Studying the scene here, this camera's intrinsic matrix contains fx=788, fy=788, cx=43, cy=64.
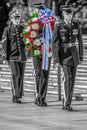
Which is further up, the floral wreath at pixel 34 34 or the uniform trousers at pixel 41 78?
the floral wreath at pixel 34 34

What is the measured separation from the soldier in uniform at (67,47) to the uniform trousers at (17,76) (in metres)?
1.84

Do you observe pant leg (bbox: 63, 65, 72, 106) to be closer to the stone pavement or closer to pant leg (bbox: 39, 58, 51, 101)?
the stone pavement

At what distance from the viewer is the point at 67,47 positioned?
14.3 m

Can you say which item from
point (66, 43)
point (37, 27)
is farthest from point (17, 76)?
point (66, 43)

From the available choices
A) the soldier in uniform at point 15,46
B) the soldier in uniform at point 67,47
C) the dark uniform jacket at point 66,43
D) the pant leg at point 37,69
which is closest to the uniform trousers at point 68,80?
the soldier in uniform at point 67,47

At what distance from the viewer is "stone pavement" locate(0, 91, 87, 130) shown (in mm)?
12117

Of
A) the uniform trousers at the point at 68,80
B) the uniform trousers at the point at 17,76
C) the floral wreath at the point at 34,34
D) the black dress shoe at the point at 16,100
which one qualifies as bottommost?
the black dress shoe at the point at 16,100

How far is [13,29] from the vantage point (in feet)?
52.1

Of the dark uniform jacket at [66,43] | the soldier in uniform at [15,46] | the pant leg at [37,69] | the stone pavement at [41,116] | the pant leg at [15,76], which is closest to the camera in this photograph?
the stone pavement at [41,116]

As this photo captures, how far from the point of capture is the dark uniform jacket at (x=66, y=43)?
46.8 ft

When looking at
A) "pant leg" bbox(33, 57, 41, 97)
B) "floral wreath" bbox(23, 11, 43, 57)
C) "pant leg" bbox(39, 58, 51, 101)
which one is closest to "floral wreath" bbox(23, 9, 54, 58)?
"floral wreath" bbox(23, 11, 43, 57)

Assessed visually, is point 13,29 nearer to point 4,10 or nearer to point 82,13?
point 4,10

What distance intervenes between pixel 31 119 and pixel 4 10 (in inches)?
912

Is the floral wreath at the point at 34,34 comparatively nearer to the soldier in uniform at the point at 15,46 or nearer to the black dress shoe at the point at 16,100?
the soldier in uniform at the point at 15,46
